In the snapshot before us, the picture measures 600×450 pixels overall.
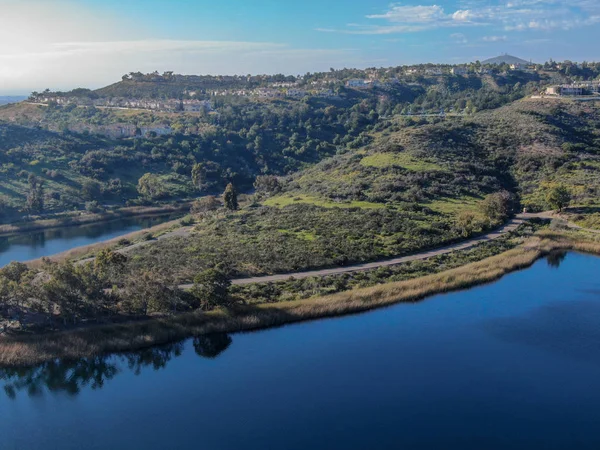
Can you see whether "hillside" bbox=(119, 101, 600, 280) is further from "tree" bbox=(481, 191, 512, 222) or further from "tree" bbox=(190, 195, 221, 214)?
"tree" bbox=(190, 195, 221, 214)

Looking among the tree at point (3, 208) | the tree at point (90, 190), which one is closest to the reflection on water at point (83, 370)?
the tree at point (3, 208)

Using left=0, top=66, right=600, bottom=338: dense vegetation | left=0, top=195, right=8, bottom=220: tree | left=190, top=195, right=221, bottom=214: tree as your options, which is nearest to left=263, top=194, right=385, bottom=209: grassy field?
left=0, top=66, right=600, bottom=338: dense vegetation

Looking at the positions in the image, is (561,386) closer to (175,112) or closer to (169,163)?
(169,163)

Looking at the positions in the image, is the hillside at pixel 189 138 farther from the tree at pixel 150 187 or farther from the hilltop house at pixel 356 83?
the hilltop house at pixel 356 83

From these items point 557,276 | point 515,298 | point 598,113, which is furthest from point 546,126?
point 515,298

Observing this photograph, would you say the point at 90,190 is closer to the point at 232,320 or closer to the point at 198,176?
the point at 198,176

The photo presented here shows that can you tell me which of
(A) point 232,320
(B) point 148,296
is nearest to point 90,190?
(B) point 148,296
